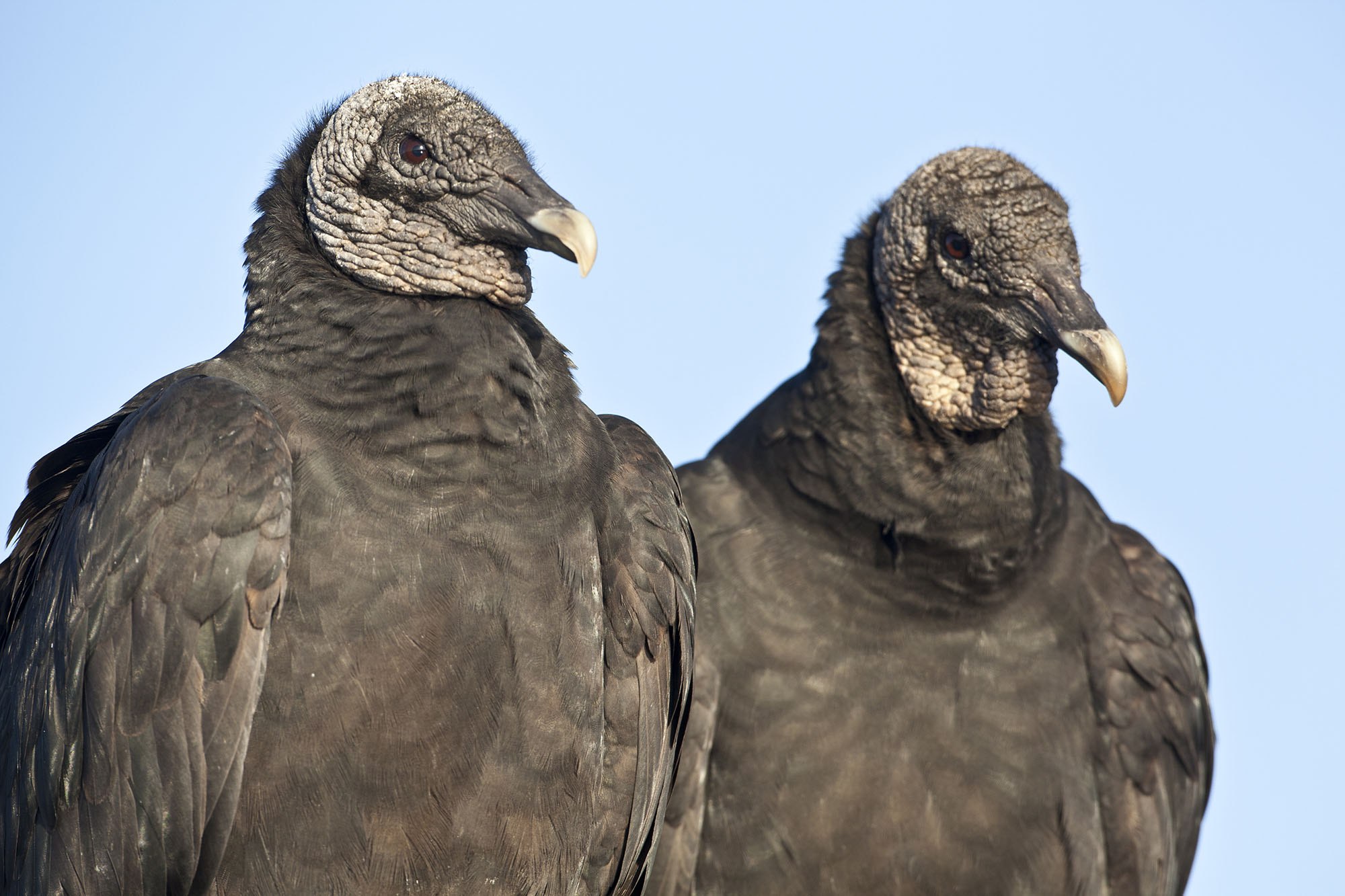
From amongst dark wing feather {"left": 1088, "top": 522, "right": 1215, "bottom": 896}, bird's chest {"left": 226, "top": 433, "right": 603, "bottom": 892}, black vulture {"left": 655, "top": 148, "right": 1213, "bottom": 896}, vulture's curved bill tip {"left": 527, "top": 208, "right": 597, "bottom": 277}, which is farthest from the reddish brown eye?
dark wing feather {"left": 1088, "top": 522, "right": 1215, "bottom": 896}

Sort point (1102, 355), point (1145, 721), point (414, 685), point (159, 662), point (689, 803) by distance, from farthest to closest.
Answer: point (1145, 721), point (689, 803), point (1102, 355), point (414, 685), point (159, 662)

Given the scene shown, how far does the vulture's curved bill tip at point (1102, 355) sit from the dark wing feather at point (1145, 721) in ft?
3.15

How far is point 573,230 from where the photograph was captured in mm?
3883

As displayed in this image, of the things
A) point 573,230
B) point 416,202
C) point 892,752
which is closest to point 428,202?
point 416,202

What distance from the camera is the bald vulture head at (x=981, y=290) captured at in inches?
192

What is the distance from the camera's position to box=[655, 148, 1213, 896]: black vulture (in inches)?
195

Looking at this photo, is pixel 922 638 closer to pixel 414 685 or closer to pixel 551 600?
pixel 551 600

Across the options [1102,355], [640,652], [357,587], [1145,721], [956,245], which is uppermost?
[956,245]

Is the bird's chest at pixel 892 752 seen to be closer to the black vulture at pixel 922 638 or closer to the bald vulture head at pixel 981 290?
the black vulture at pixel 922 638

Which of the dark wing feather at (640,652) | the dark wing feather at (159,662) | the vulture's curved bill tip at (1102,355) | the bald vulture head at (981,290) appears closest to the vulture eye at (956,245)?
the bald vulture head at (981,290)

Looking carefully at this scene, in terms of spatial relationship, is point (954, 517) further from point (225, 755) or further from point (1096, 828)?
point (225, 755)

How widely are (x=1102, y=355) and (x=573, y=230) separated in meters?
1.49

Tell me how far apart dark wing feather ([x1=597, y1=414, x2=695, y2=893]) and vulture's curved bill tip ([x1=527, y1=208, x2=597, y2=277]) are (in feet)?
2.12

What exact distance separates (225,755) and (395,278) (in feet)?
3.76
